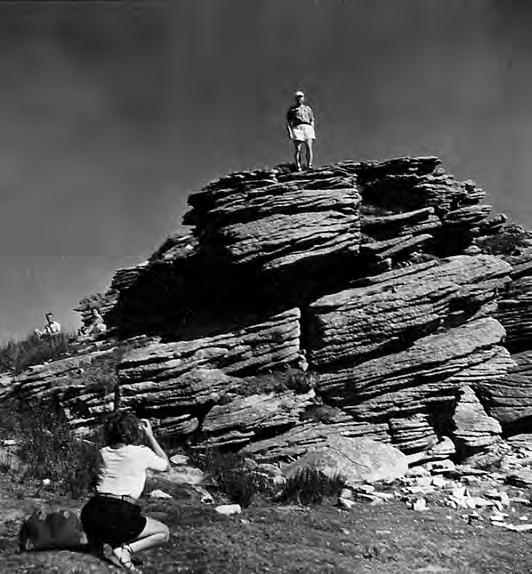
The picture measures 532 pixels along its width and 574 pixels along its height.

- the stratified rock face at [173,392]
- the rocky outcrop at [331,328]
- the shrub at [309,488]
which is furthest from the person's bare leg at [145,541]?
the stratified rock face at [173,392]

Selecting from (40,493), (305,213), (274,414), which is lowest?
(40,493)

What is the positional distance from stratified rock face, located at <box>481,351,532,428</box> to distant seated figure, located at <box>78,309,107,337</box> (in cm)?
1471

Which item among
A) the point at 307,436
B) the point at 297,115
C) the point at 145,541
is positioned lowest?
the point at 145,541

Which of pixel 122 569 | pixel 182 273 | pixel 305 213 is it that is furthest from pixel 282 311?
pixel 122 569

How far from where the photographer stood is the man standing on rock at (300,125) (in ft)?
65.0

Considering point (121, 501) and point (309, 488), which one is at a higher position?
point (121, 501)

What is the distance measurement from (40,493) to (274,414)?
6.87m

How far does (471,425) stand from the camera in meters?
17.4

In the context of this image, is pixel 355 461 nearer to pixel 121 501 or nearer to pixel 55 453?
pixel 55 453

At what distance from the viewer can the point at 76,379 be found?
16641mm

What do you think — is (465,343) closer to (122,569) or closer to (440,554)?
(440,554)

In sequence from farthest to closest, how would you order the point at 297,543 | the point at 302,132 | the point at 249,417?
the point at 302,132, the point at 249,417, the point at 297,543

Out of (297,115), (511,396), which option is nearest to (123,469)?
→ (511,396)

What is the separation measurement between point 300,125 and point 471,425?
11.4 m
